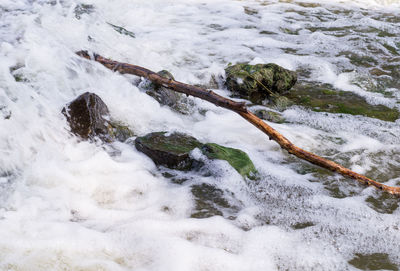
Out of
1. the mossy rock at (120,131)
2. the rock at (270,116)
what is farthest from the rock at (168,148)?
the rock at (270,116)

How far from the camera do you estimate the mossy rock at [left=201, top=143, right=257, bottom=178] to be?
3.42m

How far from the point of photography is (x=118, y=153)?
11.9 feet

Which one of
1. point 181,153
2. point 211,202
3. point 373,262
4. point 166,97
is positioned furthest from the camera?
point 166,97

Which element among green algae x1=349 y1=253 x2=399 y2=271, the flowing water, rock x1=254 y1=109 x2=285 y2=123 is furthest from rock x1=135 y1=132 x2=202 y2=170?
green algae x1=349 y1=253 x2=399 y2=271

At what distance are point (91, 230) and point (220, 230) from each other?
3.11 ft

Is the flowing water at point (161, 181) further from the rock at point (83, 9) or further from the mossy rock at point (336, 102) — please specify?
the rock at point (83, 9)

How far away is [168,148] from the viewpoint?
11.8 ft

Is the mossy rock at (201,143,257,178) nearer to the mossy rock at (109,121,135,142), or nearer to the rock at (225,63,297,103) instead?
the mossy rock at (109,121,135,142)

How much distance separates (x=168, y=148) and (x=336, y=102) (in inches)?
116

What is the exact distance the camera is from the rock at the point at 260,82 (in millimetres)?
5395

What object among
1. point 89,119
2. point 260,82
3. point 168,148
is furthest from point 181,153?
point 260,82

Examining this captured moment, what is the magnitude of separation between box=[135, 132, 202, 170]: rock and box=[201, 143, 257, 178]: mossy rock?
0.19 meters

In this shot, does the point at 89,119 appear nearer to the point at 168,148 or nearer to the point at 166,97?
the point at 168,148

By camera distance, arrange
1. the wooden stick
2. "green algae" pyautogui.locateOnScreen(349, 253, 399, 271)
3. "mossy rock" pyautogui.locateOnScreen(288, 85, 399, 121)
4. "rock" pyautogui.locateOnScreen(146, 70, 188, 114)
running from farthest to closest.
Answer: "mossy rock" pyautogui.locateOnScreen(288, 85, 399, 121) → "rock" pyautogui.locateOnScreen(146, 70, 188, 114) → the wooden stick → "green algae" pyautogui.locateOnScreen(349, 253, 399, 271)
